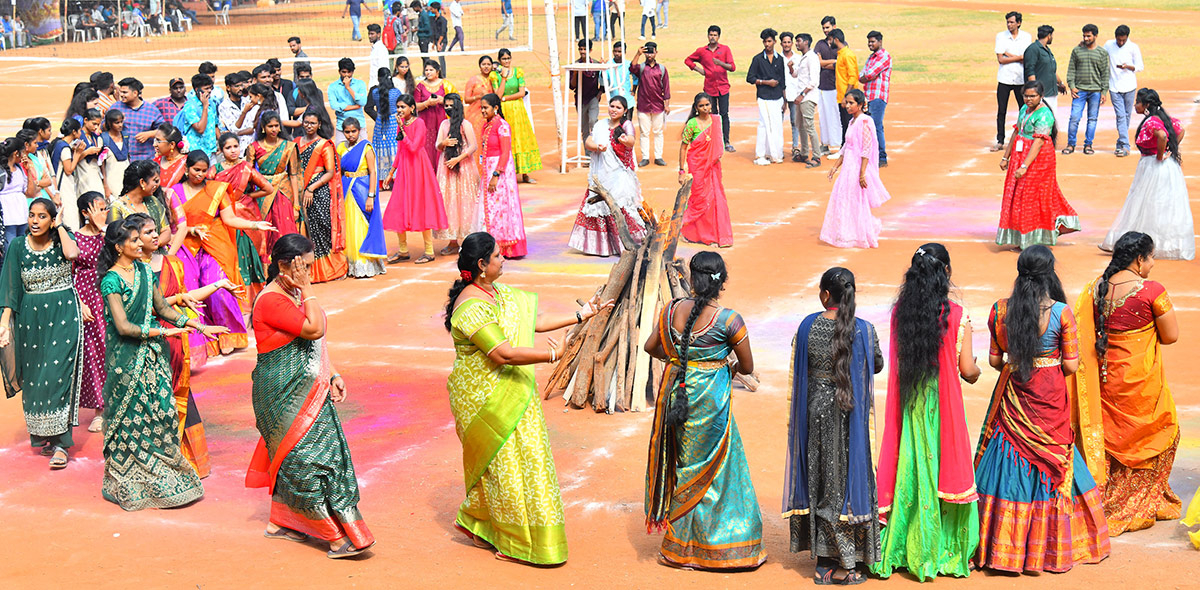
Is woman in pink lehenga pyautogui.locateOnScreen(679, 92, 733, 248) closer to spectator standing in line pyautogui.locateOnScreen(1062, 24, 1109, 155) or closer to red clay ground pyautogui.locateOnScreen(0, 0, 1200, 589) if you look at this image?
red clay ground pyautogui.locateOnScreen(0, 0, 1200, 589)

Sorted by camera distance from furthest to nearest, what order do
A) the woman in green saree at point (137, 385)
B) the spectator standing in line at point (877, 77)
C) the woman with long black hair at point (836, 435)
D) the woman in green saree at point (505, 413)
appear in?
the spectator standing in line at point (877, 77) < the woman in green saree at point (137, 385) < the woman in green saree at point (505, 413) < the woman with long black hair at point (836, 435)

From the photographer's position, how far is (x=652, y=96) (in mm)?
17734

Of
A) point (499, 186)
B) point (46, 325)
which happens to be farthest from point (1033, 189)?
point (46, 325)

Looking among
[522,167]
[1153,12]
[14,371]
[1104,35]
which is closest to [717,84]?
[522,167]

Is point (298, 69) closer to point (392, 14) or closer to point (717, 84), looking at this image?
point (717, 84)

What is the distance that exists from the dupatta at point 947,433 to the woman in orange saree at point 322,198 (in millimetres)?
7487

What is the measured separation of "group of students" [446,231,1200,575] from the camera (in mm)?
5418

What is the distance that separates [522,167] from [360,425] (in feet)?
31.5

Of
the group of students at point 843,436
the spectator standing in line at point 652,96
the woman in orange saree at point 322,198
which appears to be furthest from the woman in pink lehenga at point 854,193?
the group of students at point 843,436

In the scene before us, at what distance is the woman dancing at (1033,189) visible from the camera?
1187cm

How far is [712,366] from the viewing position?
559cm

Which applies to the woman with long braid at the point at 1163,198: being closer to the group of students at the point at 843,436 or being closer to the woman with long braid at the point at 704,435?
the group of students at the point at 843,436

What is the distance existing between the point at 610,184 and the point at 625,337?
457 centimetres

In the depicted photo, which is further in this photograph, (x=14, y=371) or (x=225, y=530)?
(x=14, y=371)
